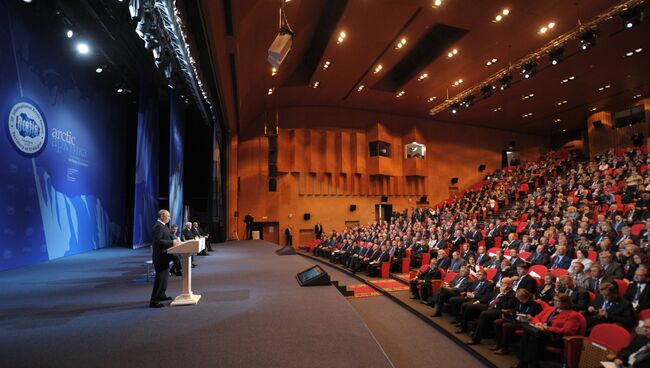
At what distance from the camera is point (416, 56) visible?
458 inches

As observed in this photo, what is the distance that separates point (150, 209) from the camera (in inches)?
432

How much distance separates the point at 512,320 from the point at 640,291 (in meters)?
1.21

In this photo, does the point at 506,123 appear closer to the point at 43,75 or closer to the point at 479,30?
the point at 479,30

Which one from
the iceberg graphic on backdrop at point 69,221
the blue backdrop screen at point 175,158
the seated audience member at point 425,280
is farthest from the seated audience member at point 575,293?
the iceberg graphic on backdrop at point 69,221

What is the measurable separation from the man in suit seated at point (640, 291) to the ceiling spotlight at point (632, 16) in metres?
6.03

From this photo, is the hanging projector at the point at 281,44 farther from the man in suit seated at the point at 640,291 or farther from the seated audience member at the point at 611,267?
the seated audience member at the point at 611,267

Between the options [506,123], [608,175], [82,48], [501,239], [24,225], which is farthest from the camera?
[506,123]

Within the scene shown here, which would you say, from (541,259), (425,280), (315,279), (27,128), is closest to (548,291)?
(541,259)

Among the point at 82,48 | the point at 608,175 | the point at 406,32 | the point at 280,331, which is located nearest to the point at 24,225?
the point at 82,48

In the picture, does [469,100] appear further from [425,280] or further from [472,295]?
[472,295]

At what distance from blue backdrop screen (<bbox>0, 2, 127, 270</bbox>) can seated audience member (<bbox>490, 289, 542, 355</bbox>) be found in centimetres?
808

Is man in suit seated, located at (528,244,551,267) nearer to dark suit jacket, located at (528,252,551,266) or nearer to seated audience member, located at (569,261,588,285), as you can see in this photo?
dark suit jacket, located at (528,252,551,266)

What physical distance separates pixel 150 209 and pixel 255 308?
8738mm

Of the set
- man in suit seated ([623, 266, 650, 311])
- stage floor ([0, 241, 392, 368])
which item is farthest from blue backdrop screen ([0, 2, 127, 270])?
man in suit seated ([623, 266, 650, 311])
